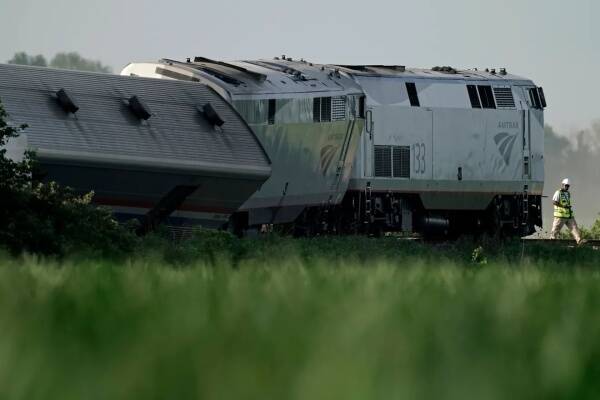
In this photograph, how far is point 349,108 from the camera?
36250 mm

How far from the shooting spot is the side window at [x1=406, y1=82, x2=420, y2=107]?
1540 inches

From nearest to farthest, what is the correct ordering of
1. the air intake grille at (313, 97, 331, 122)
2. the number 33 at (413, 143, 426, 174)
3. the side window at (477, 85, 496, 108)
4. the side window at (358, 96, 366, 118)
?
the air intake grille at (313, 97, 331, 122), the side window at (358, 96, 366, 118), the number 33 at (413, 143, 426, 174), the side window at (477, 85, 496, 108)

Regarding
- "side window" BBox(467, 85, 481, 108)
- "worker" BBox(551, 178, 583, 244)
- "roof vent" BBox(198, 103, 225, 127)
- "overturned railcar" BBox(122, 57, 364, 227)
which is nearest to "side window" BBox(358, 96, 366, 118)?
"overturned railcar" BBox(122, 57, 364, 227)

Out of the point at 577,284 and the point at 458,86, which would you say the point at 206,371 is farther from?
the point at 458,86

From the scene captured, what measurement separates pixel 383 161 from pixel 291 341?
36216 mm

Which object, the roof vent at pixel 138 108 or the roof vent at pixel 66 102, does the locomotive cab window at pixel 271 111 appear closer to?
the roof vent at pixel 138 108

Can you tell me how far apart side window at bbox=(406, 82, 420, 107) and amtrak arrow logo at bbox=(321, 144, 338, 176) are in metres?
4.59

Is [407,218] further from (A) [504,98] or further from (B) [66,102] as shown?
(B) [66,102]

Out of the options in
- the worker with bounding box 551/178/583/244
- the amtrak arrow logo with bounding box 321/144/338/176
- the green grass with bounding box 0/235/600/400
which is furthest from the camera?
the worker with bounding box 551/178/583/244

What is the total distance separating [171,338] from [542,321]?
0.90 meters

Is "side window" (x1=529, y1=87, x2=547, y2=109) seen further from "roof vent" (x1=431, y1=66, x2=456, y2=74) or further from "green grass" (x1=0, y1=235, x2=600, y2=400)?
"green grass" (x1=0, y1=235, x2=600, y2=400)

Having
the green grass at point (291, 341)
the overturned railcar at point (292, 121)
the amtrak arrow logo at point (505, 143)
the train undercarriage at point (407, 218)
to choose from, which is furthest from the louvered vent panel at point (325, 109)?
the green grass at point (291, 341)

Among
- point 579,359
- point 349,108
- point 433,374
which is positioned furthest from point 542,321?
point 349,108

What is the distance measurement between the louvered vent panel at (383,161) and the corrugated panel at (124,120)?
344 inches
